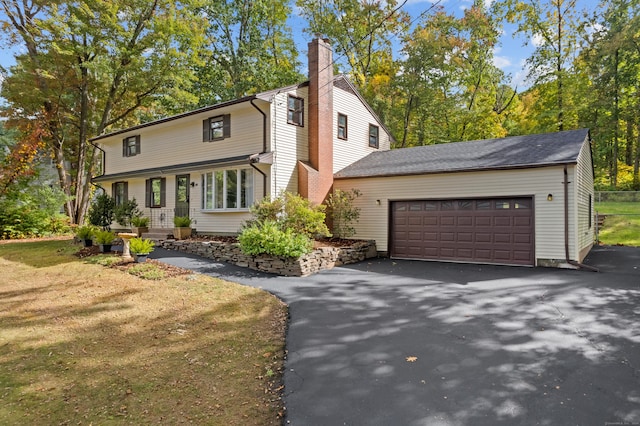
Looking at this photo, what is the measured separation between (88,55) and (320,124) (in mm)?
15318

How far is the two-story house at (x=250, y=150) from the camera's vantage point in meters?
13.5

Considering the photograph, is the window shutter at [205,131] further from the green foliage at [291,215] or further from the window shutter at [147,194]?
the green foliage at [291,215]

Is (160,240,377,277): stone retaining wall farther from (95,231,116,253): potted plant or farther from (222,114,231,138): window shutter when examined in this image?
(222,114,231,138): window shutter

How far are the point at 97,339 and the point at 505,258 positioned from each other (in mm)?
10995

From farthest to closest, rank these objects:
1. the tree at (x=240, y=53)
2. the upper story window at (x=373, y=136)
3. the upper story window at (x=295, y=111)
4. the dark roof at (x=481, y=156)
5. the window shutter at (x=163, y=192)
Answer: the tree at (x=240, y=53) → the upper story window at (x=373, y=136) → the window shutter at (x=163, y=192) → the upper story window at (x=295, y=111) → the dark roof at (x=481, y=156)

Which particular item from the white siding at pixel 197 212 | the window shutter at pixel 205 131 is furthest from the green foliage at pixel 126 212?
the window shutter at pixel 205 131

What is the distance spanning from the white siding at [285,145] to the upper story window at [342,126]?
1947mm

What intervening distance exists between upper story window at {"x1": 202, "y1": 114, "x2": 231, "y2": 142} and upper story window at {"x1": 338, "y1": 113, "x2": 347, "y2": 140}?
4.76 m

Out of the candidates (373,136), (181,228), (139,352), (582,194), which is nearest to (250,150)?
(181,228)

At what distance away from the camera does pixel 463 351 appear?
4816mm

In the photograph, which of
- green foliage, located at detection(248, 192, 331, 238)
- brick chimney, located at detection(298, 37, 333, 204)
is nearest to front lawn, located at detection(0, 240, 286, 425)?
green foliage, located at detection(248, 192, 331, 238)

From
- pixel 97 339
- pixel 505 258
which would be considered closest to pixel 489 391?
pixel 97 339

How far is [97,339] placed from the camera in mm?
5586

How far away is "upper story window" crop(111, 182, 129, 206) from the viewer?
61.5 feet
